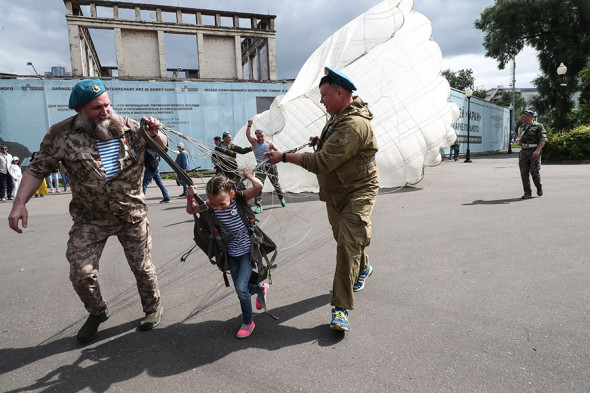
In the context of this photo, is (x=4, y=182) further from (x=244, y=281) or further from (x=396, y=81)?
(x=244, y=281)

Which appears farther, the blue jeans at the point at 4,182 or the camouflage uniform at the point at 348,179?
the blue jeans at the point at 4,182

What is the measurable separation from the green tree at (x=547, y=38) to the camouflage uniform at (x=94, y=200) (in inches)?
1300

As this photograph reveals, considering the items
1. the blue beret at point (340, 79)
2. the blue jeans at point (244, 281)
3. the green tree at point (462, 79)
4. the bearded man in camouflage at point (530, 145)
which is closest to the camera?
the blue jeans at point (244, 281)

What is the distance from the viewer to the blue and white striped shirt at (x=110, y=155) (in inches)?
107

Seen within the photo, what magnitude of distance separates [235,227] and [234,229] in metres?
0.02

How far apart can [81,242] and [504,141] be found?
45.7 meters

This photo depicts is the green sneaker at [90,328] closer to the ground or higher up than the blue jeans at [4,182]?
closer to the ground

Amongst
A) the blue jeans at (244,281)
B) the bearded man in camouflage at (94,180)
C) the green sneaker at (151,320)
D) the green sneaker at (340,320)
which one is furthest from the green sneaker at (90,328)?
the green sneaker at (340,320)

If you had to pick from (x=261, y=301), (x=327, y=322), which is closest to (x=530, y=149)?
(x=327, y=322)

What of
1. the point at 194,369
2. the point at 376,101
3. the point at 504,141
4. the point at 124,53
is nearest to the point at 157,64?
the point at 124,53

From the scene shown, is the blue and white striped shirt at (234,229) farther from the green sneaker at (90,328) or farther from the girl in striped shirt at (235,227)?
the green sneaker at (90,328)

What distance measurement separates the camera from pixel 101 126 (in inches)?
106

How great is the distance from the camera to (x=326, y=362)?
2.45m

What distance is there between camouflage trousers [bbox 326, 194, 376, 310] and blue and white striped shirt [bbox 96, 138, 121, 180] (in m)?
1.90
